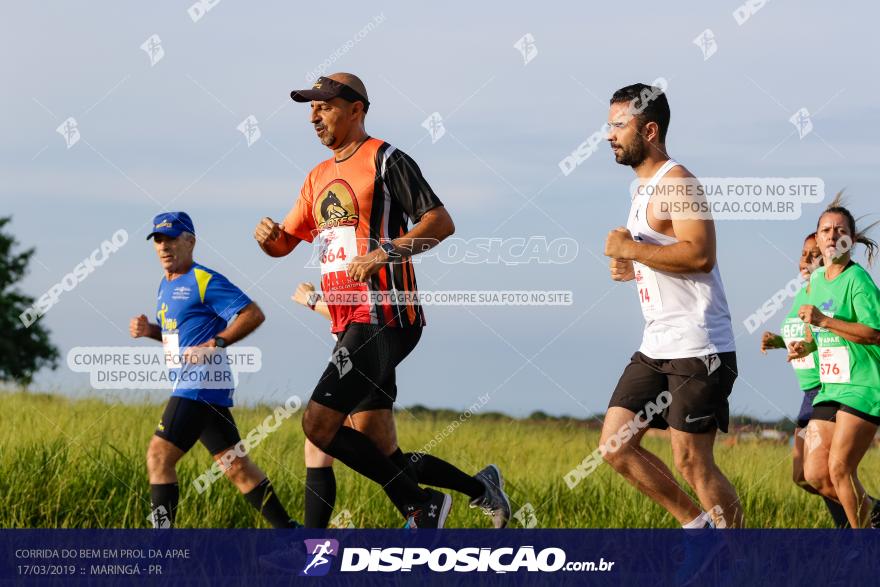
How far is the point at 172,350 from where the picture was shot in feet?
22.4

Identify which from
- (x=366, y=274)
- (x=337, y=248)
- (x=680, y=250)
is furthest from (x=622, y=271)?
(x=337, y=248)

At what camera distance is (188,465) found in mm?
8344

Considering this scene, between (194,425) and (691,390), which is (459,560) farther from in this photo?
(194,425)

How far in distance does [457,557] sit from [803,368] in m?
3.24

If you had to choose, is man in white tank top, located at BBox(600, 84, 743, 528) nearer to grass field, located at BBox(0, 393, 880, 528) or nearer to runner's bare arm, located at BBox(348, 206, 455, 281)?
runner's bare arm, located at BBox(348, 206, 455, 281)

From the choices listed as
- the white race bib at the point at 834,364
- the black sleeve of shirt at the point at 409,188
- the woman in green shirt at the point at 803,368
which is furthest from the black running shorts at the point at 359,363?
the woman in green shirt at the point at 803,368

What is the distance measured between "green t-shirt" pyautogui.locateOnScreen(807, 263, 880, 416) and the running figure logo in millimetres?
3169

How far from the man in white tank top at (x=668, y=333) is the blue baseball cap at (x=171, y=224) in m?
2.71

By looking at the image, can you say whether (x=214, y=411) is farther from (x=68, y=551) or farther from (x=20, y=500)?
(x=20, y=500)

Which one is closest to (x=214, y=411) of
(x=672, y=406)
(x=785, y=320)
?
(x=672, y=406)

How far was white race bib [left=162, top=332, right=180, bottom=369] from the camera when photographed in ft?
22.2

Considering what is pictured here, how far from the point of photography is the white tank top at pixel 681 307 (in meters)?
5.68

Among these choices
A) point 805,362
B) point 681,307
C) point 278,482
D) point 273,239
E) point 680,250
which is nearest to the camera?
point 680,250

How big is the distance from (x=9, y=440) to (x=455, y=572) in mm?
4524
